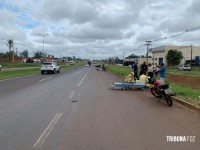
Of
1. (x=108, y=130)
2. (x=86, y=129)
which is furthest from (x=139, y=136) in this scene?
(x=86, y=129)

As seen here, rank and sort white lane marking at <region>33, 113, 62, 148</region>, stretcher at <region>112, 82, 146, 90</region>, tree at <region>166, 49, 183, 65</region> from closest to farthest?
white lane marking at <region>33, 113, 62, 148</region> < stretcher at <region>112, 82, 146, 90</region> < tree at <region>166, 49, 183, 65</region>

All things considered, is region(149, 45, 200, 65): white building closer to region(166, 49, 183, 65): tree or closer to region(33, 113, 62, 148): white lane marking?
region(166, 49, 183, 65): tree

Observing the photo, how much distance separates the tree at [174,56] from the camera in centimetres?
10738

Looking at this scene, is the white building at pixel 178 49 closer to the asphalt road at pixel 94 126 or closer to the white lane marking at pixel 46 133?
the asphalt road at pixel 94 126

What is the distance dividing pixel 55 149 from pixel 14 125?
2603mm

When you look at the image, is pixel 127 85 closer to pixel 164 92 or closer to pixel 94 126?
pixel 164 92

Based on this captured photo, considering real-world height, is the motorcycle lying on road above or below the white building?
below

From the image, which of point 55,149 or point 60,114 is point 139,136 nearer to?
point 55,149

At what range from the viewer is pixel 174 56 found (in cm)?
10775

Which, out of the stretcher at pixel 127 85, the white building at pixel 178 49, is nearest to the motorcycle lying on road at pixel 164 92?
the stretcher at pixel 127 85

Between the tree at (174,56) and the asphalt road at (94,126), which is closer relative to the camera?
the asphalt road at (94,126)

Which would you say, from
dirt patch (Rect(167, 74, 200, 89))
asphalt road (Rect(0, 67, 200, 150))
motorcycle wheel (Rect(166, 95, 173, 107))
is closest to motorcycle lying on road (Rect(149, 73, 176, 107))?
motorcycle wheel (Rect(166, 95, 173, 107))

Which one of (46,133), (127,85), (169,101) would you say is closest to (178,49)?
(127,85)

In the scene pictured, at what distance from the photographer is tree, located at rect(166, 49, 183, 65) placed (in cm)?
10738
